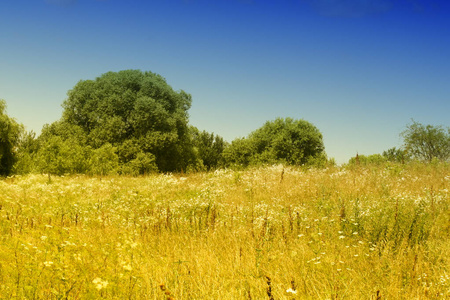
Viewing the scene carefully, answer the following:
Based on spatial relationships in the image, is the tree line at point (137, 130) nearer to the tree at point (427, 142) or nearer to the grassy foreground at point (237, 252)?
the tree at point (427, 142)

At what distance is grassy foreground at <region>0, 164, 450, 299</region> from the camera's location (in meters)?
3.65

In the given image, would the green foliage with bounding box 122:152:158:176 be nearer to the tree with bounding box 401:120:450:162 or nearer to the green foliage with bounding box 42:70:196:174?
the green foliage with bounding box 42:70:196:174

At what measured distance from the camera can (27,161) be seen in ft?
79.2

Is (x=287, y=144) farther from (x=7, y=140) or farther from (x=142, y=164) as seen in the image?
(x=7, y=140)

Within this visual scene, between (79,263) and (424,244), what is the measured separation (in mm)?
5662

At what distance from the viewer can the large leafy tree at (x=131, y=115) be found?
27266mm

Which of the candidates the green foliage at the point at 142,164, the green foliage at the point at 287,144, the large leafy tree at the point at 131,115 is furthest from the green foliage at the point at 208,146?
the green foliage at the point at 142,164

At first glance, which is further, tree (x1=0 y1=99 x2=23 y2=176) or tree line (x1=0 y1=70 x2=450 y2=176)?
tree line (x1=0 y1=70 x2=450 y2=176)

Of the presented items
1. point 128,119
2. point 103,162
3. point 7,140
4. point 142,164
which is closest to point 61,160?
point 103,162

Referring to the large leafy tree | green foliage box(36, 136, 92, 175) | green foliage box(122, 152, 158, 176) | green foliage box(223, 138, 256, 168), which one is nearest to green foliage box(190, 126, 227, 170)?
green foliage box(223, 138, 256, 168)

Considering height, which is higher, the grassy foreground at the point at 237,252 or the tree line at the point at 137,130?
the tree line at the point at 137,130

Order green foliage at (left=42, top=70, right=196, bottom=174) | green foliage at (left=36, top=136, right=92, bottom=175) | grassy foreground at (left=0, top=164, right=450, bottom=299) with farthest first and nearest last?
green foliage at (left=42, top=70, right=196, bottom=174) < green foliage at (left=36, top=136, right=92, bottom=175) < grassy foreground at (left=0, top=164, right=450, bottom=299)

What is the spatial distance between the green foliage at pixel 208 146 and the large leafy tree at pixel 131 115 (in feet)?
56.3

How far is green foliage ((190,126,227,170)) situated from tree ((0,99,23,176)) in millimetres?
27790
